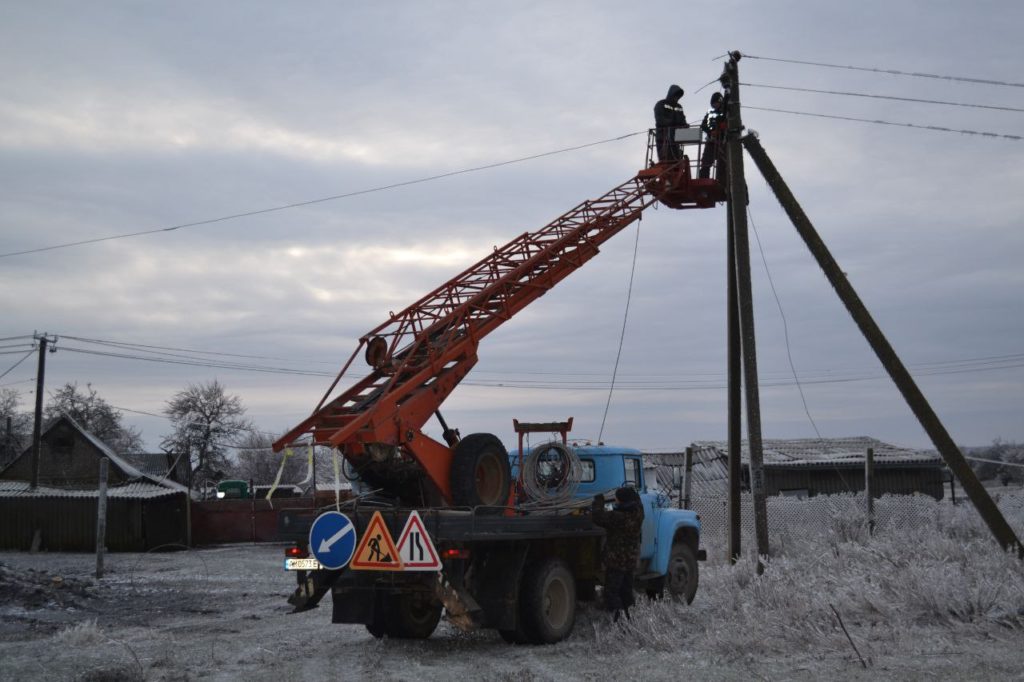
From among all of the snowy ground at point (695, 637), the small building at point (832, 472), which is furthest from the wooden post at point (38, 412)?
the small building at point (832, 472)

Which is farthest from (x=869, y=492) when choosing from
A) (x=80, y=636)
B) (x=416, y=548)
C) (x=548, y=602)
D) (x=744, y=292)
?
(x=80, y=636)

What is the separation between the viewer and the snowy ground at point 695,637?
9.40m

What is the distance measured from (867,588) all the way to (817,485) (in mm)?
20694

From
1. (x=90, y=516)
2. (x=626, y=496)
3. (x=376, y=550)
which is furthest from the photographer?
(x=90, y=516)

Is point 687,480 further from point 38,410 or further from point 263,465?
point 263,465

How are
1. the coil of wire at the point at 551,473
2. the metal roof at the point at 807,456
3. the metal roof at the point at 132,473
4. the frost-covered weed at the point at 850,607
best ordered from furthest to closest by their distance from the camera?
the metal roof at the point at 132,473 → the metal roof at the point at 807,456 → the coil of wire at the point at 551,473 → the frost-covered weed at the point at 850,607

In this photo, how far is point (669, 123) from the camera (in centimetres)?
1842

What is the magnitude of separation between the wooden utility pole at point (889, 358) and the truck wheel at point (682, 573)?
13.0 ft

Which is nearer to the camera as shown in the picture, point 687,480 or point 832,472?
point 687,480

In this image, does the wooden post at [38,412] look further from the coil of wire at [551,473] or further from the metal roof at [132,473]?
the coil of wire at [551,473]

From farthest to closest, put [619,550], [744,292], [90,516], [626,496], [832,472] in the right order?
[90,516]
[832,472]
[744,292]
[626,496]
[619,550]

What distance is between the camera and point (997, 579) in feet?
37.9

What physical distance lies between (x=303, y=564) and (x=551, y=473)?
3.92 meters

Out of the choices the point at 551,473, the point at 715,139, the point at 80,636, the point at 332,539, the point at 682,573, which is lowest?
the point at 80,636
